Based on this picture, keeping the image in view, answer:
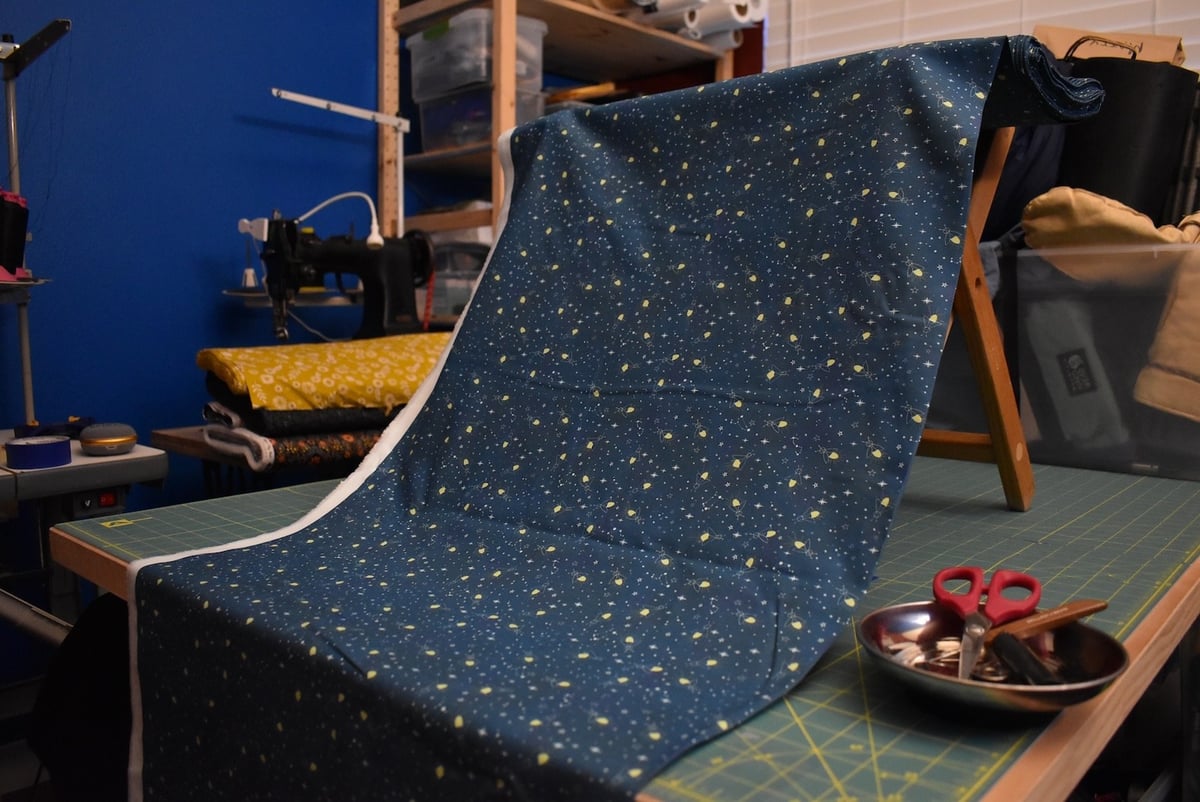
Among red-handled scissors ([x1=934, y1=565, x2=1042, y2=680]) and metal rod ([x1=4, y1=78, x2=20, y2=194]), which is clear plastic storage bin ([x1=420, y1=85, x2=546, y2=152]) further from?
red-handled scissors ([x1=934, y1=565, x2=1042, y2=680])

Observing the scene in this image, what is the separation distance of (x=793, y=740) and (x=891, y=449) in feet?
0.96

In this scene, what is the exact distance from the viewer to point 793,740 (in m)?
0.49

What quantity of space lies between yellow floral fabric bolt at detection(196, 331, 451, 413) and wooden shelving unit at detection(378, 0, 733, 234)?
485 mm

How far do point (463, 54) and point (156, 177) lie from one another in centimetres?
74

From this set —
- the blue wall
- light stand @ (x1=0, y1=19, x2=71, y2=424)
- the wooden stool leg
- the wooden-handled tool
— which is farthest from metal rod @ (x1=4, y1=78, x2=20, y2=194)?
the wooden-handled tool

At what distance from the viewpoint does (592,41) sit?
238 cm

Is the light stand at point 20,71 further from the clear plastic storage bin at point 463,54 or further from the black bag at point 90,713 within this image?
the clear plastic storage bin at point 463,54

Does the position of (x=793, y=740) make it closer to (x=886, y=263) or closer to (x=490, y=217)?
(x=886, y=263)

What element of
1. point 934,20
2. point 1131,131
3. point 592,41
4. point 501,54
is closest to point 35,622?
point 501,54

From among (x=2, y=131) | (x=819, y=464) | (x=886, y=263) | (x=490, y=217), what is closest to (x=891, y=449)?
(x=819, y=464)

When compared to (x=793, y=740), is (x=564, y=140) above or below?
above

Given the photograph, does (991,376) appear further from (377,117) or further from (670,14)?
(670,14)

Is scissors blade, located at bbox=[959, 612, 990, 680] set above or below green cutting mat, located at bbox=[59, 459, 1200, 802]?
above

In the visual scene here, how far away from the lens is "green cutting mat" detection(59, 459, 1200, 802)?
1.48ft
